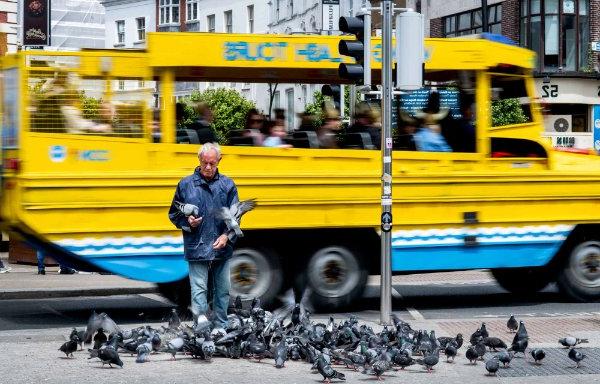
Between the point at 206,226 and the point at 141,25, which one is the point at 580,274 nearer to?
the point at 206,226

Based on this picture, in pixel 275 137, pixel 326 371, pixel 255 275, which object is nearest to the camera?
pixel 326 371

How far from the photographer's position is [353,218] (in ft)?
43.6

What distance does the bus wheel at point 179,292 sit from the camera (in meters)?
13.5

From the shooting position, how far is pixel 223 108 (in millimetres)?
14500

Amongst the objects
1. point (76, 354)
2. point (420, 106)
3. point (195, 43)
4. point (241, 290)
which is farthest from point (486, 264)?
point (76, 354)

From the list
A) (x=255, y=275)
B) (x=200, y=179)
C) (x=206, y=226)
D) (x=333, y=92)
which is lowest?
(x=255, y=275)

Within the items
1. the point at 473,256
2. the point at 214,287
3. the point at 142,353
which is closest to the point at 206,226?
the point at 214,287

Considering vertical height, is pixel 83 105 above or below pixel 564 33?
below

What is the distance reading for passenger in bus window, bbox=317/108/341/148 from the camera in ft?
44.3

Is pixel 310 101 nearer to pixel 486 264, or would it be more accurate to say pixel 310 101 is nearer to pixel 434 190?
pixel 434 190

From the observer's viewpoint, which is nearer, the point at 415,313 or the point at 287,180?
the point at 287,180

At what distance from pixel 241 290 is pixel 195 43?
2672 mm

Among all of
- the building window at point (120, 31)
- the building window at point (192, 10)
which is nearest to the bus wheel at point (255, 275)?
the building window at point (192, 10)

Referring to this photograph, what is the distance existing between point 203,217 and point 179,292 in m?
3.64
